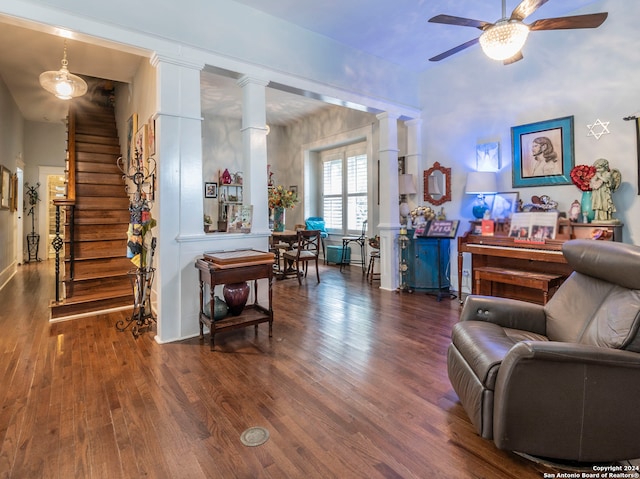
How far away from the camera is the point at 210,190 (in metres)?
7.51

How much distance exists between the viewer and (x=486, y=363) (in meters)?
1.74

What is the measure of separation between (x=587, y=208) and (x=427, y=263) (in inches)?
77.1

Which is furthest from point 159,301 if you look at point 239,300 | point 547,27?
point 547,27

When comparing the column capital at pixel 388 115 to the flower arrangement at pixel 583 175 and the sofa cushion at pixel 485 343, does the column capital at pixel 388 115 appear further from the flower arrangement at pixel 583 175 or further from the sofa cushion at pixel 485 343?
the sofa cushion at pixel 485 343

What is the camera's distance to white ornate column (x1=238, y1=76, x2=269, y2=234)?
12.1ft

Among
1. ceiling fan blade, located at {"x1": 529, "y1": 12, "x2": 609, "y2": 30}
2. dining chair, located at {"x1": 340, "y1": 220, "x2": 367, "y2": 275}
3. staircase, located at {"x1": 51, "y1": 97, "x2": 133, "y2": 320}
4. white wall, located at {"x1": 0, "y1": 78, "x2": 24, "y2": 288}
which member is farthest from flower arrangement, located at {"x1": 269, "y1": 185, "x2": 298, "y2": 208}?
ceiling fan blade, located at {"x1": 529, "y1": 12, "x2": 609, "y2": 30}

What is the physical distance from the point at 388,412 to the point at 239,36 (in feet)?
12.0

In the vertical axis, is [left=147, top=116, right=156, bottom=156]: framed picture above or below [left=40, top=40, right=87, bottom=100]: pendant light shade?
below

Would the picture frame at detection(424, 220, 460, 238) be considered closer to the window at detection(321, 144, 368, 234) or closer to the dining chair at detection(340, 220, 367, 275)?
the dining chair at detection(340, 220, 367, 275)

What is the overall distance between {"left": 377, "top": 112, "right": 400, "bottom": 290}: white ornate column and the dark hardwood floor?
158 cm

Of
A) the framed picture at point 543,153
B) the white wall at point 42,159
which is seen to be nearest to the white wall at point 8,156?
the white wall at point 42,159

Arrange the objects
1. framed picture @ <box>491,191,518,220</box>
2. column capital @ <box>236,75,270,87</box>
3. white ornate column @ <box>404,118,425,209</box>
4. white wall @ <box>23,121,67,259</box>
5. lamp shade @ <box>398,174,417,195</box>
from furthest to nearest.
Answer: white wall @ <box>23,121,67,259</box> < white ornate column @ <box>404,118,425,209</box> < lamp shade @ <box>398,174,417,195</box> < framed picture @ <box>491,191,518,220</box> < column capital @ <box>236,75,270,87</box>

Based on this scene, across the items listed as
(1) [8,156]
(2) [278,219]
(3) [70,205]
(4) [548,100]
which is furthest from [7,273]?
(4) [548,100]

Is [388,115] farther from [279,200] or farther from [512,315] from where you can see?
[512,315]
